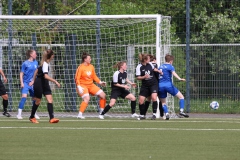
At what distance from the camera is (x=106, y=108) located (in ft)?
63.9

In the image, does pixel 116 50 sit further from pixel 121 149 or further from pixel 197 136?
pixel 121 149

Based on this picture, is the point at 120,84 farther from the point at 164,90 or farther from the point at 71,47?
the point at 71,47

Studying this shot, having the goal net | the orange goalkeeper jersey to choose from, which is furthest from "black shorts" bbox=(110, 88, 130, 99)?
the goal net

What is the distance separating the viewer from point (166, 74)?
19688 millimetres

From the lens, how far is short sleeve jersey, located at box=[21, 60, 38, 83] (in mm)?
19302

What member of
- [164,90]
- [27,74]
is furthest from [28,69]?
[164,90]

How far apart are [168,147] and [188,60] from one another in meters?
11.7

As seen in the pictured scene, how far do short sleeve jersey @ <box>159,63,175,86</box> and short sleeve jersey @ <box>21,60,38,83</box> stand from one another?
11.1 ft

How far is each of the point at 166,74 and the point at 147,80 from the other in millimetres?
649

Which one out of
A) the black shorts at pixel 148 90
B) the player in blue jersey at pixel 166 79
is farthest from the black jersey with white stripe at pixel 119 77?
the player in blue jersey at pixel 166 79

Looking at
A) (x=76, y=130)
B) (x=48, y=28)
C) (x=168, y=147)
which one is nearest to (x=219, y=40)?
(x=48, y=28)

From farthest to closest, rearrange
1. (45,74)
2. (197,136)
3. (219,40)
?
(219,40) → (45,74) → (197,136)

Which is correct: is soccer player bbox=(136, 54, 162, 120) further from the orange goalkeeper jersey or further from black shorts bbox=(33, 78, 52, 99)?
black shorts bbox=(33, 78, 52, 99)

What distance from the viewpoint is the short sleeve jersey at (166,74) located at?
1955cm
